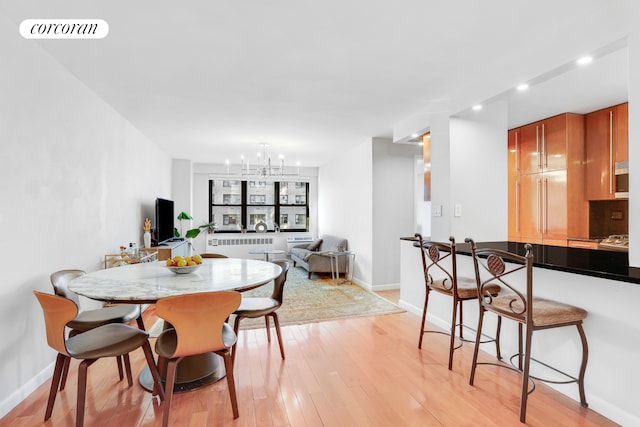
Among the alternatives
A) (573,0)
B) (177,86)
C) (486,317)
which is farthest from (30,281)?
(573,0)

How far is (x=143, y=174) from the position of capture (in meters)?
4.73

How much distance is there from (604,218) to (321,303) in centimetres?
352

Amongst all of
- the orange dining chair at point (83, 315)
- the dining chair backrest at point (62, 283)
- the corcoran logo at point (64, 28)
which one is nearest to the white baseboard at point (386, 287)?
the orange dining chair at point (83, 315)

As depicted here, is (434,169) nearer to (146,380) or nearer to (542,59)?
(542,59)

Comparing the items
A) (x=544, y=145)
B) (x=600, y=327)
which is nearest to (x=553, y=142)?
(x=544, y=145)

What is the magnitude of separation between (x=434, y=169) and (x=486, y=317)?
1.58m

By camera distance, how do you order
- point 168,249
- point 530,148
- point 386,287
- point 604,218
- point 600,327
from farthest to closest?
point 386,287, point 168,249, point 530,148, point 604,218, point 600,327

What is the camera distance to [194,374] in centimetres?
236

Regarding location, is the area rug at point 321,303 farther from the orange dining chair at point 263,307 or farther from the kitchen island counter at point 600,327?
the kitchen island counter at point 600,327

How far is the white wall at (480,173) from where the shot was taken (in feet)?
11.0

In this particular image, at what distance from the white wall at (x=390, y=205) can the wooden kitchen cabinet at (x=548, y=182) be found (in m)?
1.42

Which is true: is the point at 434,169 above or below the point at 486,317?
above

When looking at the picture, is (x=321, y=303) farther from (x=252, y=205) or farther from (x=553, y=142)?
(x=252, y=205)

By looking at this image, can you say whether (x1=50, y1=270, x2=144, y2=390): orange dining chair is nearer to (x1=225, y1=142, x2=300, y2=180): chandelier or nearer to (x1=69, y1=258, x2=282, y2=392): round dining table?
(x1=69, y1=258, x2=282, y2=392): round dining table
